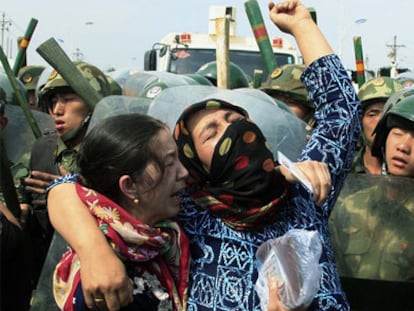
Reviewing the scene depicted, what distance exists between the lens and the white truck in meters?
10.3

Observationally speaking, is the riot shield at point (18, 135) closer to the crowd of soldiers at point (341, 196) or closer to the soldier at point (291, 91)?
the crowd of soldiers at point (341, 196)

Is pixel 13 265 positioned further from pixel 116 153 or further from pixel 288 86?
pixel 288 86

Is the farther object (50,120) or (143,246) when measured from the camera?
(50,120)

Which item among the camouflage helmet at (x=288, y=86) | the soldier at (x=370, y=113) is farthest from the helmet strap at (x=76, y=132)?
the soldier at (x=370, y=113)

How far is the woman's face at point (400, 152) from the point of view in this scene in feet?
9.12

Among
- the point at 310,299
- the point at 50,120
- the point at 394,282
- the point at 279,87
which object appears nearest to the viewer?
the point at 310,299

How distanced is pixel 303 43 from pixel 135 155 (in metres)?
0.70

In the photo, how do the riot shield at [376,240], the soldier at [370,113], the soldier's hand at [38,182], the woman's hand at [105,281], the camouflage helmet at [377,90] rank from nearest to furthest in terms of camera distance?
the woman's hand at [105,281], the riot shield at [376,240], the soldier's hand at [38,182], the soldier at [370,113], the camouflage helmet at [377,90]

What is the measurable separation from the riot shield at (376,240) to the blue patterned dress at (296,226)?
500mm

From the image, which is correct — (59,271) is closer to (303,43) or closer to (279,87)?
(303,43)

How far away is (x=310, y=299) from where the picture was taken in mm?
1565

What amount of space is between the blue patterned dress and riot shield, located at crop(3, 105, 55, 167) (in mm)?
1898

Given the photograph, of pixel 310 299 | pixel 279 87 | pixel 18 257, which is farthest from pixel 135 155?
pixel 279 87

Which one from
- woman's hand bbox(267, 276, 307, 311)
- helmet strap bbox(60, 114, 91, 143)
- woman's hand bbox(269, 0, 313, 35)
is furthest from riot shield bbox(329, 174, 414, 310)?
helmet strap bbox(60, 114, 91, 143)
